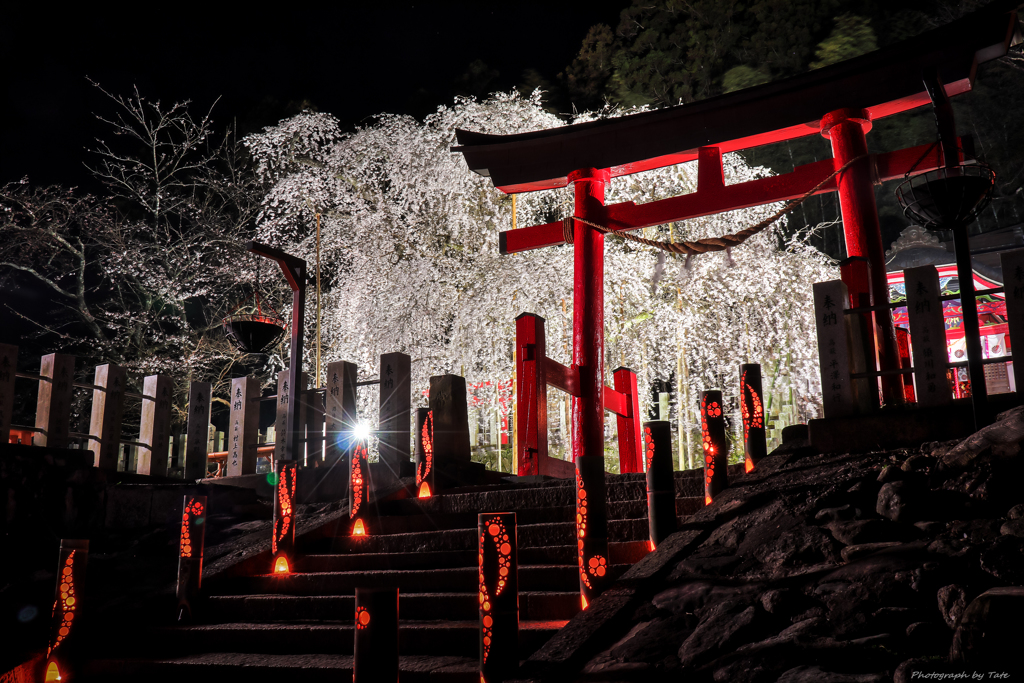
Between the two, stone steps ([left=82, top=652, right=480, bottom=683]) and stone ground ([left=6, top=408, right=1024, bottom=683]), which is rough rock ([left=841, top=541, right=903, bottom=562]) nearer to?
stone ground ([left=6, top=408, right=1024, bottom=683])

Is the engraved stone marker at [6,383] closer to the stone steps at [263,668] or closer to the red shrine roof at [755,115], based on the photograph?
the stone steps at [263,668]

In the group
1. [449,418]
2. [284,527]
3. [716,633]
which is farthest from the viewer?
[449,418]

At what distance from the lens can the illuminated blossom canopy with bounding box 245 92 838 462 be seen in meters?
13.9

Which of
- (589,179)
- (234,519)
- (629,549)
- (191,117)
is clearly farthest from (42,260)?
(629,549)

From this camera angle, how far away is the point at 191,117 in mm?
18984

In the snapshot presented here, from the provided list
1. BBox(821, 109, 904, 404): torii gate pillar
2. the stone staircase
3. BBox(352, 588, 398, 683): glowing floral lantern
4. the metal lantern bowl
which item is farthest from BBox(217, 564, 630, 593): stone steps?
the metal lantern bowl

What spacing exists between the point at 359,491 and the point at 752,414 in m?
3.69

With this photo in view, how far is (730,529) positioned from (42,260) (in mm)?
18033

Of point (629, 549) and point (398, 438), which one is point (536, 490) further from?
point (398, 438)

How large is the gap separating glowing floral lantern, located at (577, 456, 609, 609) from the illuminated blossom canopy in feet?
30.5

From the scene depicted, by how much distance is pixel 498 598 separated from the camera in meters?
3.82

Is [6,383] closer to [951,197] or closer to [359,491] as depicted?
[359,491]

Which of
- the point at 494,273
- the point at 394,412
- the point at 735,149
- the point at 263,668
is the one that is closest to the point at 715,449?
the point at 263,668

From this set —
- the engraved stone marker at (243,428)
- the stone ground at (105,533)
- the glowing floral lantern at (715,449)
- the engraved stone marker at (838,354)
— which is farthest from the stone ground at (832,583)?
the engraved stone marker at (243,428)
